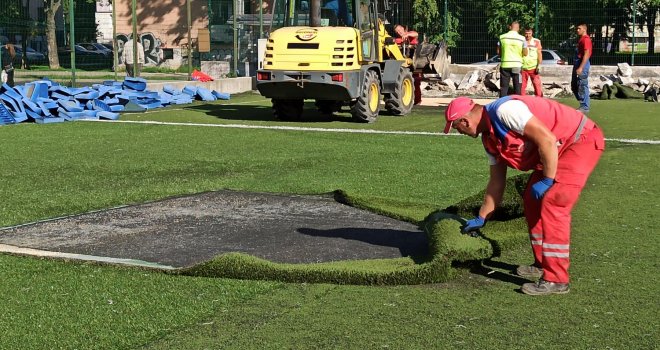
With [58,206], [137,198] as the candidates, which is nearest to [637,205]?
[137,198]

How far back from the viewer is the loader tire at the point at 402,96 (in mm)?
21016

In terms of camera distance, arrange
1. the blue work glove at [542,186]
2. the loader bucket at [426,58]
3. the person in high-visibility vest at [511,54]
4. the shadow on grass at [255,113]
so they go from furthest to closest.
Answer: the loader bucket at [426,58], the person in high-visibility vest at [511,54], the shadow on grass at [255,113], the blue work glove at [542,186]

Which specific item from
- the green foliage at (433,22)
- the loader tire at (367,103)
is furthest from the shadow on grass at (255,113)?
the green foliage at (433,22)

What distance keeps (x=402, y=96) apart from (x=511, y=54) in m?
2.74

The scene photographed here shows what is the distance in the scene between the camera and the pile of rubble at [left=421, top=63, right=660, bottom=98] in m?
28.8

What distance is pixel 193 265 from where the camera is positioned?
22.3 feet

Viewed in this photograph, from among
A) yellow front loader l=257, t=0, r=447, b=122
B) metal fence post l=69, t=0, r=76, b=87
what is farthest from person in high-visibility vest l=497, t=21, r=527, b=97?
metal fence post l=69, t=0, r=76, b=87

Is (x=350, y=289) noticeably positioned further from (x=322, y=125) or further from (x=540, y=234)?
(x=322, y=125)

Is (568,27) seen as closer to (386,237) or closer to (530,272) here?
(386,237)

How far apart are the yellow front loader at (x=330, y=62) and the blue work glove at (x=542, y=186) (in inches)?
492

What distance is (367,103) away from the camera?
1930 cm

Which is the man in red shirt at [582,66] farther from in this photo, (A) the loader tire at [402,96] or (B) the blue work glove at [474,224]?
(B) the blue work glove at [474,224]

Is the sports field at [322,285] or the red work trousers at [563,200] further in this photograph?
the red work trousers at [563,200]

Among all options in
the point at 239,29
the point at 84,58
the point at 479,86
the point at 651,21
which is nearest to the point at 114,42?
the point at 84,58
